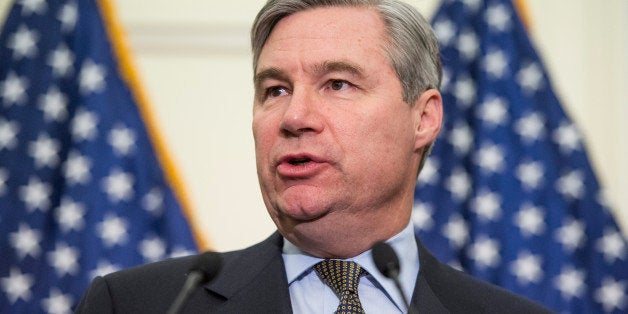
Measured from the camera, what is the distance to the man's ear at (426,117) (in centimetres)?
217

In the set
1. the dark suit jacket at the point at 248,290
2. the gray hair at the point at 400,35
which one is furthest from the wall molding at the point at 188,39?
the dark suit jacket at the point at 248,290

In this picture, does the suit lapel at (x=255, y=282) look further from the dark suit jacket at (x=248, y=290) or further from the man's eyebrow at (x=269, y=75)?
the man's eyebrow at (x=269, y=75)

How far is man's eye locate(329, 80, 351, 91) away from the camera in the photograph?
6.50 feet

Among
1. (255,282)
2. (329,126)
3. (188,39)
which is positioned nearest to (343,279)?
(255,282)

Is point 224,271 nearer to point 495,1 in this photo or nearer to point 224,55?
point 224,55

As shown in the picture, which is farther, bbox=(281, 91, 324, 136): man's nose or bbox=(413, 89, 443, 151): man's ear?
bbox=(413, 89, 443, 151): man's ear

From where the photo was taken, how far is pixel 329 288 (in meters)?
1.98

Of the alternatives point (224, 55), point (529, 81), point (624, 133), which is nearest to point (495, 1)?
point (529, 81)

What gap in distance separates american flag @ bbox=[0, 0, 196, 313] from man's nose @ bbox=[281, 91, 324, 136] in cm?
137

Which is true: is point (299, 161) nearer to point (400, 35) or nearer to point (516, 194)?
point (400, 35)

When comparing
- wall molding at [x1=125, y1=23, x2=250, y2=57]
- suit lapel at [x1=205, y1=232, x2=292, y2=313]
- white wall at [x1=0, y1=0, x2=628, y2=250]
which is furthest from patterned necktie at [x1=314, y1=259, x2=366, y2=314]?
wall molding at [x1=125, y1=23, x2=250, y2=57]

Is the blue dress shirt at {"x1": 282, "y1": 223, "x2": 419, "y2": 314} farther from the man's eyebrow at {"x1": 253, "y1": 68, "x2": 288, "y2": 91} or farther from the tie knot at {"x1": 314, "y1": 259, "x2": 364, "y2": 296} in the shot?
the man's eyebrow at {"x1": 253, "y1": 68, "x2": 288, "y2": 91}

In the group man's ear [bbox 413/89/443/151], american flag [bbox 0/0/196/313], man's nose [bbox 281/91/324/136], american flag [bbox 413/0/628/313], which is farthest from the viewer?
Answer: american flag [bbox 413/0/628/313]

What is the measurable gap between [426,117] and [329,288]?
0.58 metres
